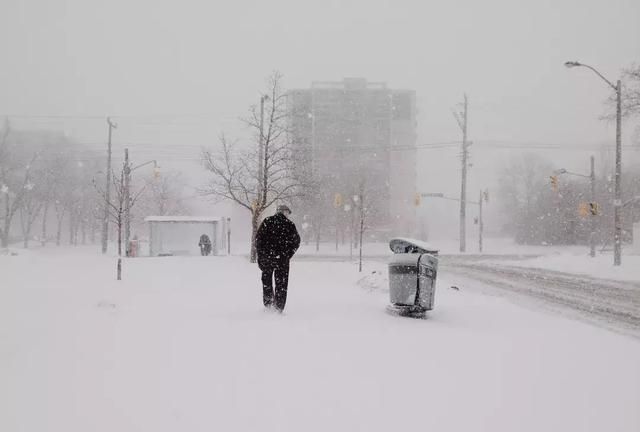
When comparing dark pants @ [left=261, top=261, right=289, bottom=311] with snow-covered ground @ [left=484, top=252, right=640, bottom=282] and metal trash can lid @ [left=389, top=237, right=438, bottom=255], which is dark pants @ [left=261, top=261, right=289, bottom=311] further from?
snow-covered ground @ [left=484, top=252, right=640, bottom=282]

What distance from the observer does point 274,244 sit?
819 centimetres

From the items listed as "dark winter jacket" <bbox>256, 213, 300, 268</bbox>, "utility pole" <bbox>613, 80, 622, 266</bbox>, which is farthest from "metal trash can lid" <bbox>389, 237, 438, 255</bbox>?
"utility pole" <bbox>613, 80, 622, 266</bbox>

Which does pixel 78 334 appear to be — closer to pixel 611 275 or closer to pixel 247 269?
pixel 247 269

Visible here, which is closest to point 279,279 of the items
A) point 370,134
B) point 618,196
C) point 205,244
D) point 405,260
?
point 405,260

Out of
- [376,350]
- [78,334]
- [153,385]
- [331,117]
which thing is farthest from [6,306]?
[331,117]

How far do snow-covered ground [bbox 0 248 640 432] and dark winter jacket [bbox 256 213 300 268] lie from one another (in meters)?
0.90

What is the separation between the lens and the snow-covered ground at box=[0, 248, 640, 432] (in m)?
4.11

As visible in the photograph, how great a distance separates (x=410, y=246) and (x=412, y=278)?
593 millimetres

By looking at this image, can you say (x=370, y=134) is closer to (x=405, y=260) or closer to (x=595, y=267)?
(x=595, y=267)

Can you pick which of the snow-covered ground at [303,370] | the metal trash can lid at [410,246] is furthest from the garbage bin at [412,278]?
the snow-covered ground at [303,370]

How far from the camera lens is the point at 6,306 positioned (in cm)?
901

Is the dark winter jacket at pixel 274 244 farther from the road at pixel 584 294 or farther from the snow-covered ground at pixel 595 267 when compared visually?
the snow-covered ground at pixel 595 267

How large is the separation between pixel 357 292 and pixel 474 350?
6404 millimetres

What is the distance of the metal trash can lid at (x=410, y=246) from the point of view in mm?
8484
